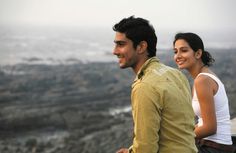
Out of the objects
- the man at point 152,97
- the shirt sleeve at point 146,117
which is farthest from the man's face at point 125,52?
the shirt sleeve at point 146,117

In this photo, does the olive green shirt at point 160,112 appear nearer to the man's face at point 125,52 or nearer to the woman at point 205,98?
the man's face at point 125,52

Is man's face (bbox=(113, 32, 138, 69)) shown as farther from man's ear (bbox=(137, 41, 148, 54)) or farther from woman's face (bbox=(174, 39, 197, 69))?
woman's face (bbox=(174, 39, 197, 69))

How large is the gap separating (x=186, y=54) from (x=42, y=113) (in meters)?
17.2

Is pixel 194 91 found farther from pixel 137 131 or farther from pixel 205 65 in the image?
pixel 137 131

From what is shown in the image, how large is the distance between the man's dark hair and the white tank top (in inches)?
26.9

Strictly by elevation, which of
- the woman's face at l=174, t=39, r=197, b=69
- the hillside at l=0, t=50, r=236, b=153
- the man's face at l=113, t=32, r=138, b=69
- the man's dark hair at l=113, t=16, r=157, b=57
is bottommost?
the hillside at l=0, t=50, r=236, b=153

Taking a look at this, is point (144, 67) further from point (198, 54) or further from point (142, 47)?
point (198, 54)

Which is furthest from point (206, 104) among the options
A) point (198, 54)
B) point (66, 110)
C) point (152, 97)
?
point (66, 110)

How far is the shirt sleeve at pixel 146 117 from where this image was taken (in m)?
1.97

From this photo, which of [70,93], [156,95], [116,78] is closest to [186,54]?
[156,95]

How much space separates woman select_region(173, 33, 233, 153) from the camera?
2.66 metres

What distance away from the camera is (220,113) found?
280 cm

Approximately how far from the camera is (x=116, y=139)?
14.1 m

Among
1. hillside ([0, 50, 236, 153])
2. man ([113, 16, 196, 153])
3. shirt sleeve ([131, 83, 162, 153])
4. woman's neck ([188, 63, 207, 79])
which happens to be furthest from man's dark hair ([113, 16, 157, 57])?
hillside ([0, 50, 236, 153])
